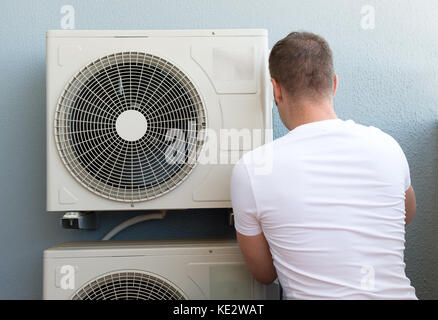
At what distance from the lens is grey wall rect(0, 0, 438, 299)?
124 cm

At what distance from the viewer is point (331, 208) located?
795mm

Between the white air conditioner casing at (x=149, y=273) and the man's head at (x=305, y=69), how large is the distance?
397 mm

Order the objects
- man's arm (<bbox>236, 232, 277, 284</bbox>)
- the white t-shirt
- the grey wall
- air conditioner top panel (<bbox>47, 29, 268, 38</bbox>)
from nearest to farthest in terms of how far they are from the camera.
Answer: the white t-shirt, man's arm (<bbox>236, 232, 277, 284</bbox>), air conditioner top panel (<bbox>47, 29, 268, 38</bbox>), the grey wall

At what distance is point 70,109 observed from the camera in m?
0.99

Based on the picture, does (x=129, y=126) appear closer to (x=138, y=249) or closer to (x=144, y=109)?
(x=144, y=109)

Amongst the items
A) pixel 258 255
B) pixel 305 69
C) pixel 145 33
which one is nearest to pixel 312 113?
pixel 305 69

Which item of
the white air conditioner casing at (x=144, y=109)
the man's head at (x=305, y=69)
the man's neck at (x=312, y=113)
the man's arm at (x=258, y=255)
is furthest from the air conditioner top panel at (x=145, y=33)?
the man's arm at (x=258, y=255)

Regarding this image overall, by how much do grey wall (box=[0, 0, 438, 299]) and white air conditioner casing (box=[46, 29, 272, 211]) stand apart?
0.26m

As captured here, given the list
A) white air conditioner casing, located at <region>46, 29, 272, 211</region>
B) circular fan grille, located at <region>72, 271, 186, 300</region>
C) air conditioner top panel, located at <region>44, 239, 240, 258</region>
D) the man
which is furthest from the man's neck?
circular fan grille, located at <region>72, 271, 186, 300</region>

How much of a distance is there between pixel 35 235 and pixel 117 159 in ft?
1.58

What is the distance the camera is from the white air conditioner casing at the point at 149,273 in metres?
0.96

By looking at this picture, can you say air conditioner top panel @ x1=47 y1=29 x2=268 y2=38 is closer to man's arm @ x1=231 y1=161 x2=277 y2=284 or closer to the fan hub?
the fan hub

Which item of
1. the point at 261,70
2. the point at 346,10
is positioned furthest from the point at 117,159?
the point at 346,10

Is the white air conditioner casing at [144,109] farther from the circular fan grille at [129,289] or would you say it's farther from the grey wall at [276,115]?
the grey wall at [276,115]
